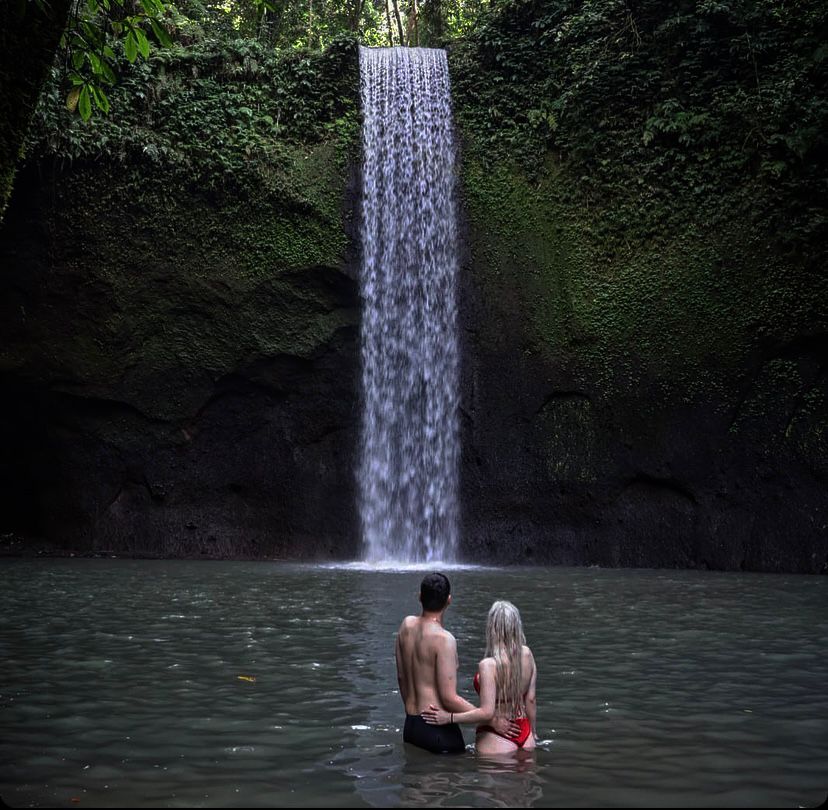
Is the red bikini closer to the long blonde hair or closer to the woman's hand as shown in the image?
the long blonde hair

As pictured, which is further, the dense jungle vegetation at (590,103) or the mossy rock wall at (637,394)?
the dense jungle vegetation at (590,103)

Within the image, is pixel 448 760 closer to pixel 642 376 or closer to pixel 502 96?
pixel 642 376

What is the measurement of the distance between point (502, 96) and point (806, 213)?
603cm

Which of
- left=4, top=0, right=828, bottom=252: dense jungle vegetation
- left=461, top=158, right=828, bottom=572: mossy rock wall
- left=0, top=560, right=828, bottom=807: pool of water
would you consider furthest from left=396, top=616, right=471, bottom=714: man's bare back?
left=4, top=0, right=828, bottom=252: dense jungle vegetation

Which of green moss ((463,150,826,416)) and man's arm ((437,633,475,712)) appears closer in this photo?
man's arm ((437,633,475,712))

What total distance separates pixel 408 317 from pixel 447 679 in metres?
12.3

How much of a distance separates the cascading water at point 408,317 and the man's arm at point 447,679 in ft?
36.1

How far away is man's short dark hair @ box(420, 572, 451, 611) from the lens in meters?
4.36

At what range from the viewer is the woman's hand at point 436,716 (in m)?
4.24

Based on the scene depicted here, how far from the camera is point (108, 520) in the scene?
1564 cm

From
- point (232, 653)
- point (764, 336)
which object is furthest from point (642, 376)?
point (232, 653)

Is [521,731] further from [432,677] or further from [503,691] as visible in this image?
[432,677]

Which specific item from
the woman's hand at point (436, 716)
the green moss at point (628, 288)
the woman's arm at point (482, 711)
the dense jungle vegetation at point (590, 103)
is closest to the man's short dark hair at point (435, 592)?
the woman's arm at point (482, 711)

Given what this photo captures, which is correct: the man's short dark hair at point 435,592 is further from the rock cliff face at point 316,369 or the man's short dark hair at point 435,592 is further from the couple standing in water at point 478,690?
the rock cliff face at point 316,369
